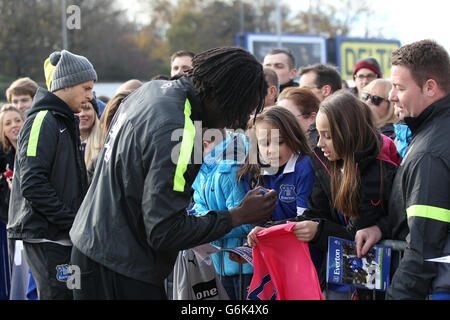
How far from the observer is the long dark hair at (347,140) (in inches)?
115

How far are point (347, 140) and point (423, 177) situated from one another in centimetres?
68

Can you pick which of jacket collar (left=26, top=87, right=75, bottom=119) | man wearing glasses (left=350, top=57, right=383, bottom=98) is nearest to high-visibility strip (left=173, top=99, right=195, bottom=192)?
jacket collar (left=26, top=87, right=75, bottom=119)

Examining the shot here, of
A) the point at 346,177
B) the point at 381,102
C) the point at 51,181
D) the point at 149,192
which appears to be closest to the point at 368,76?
the point at 381,102

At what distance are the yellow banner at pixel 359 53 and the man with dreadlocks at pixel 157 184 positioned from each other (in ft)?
69.4

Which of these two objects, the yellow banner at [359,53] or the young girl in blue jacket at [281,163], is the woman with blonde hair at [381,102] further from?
the yellow banner at [359,53]

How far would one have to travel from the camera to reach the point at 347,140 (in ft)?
10.0

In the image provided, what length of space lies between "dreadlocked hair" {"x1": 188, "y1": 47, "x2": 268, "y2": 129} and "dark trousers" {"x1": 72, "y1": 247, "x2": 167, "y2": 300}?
2.79 feet

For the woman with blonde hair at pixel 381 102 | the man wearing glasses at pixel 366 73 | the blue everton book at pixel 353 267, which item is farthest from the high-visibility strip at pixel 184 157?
the man wearing glasses at pixel 366 73

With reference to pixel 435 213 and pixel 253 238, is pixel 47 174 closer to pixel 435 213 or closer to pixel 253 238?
pixel 253 238

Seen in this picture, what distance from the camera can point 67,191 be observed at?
3.71m

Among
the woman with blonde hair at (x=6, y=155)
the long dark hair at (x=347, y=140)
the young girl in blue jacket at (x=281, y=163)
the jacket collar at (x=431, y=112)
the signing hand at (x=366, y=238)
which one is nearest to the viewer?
the jacket collar at (x=431, y=112)

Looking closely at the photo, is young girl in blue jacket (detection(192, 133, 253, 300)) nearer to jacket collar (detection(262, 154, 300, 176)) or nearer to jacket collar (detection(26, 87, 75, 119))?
jacket collar (detection(262, 154, 300, 176))
